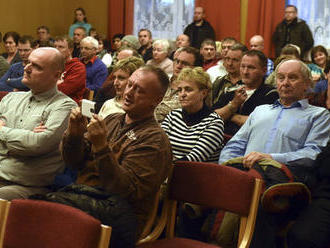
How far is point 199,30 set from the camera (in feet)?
27.4

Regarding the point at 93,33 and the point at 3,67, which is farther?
the point at 93,33

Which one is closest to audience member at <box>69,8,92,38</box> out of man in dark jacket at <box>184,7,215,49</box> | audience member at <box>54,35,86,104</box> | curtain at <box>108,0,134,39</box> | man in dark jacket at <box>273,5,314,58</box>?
curtain at <box>108,0,134,39</box>

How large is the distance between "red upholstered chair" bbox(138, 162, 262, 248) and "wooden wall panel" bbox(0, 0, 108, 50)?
7.70m

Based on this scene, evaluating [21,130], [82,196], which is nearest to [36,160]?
[21,130]

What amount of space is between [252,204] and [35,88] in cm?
135

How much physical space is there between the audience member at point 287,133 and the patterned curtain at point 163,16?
6.04 metres

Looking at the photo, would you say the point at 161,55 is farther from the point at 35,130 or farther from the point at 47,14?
the point at 47,14

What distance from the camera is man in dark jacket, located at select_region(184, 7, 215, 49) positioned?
8312 millimetres

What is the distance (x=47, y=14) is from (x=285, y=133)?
315 inches

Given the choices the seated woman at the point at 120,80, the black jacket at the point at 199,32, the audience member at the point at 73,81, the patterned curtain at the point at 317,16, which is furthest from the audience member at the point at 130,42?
the seated woman at the point at 120,80

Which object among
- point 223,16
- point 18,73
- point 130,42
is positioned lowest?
point 18,73

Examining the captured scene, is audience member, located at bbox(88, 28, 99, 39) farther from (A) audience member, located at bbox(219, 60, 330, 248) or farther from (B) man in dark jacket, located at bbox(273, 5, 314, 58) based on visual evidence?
(A) audience member, located at bbox(219, 60, 330, 248)

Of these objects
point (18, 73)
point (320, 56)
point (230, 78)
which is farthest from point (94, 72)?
point (320, 56)

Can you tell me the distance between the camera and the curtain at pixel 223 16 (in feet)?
27.2
